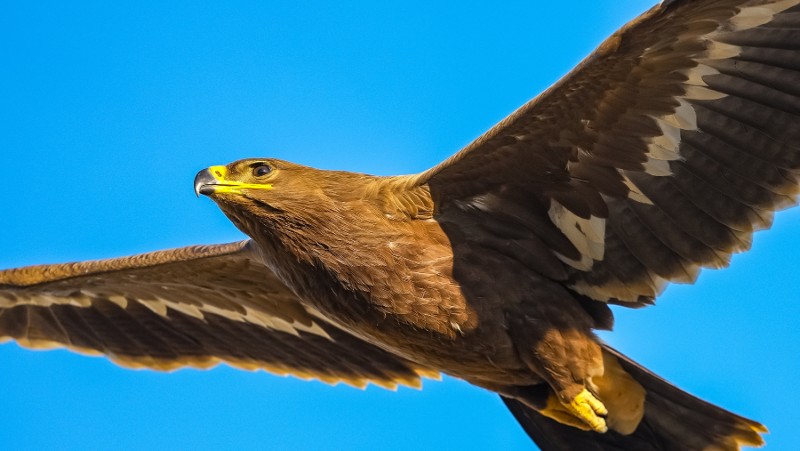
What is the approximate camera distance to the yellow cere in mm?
7891

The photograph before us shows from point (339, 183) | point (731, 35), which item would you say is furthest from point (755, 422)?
point (339, 183)

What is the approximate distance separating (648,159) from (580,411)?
5.78 feet

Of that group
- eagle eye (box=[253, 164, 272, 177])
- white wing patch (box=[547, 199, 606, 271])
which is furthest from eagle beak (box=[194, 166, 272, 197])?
white wing patch (box=[547, 199, 606, 271])

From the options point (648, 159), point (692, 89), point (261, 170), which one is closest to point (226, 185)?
point (261, 170)

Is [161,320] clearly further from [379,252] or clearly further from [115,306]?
[379,252]

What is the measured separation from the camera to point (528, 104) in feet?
23.5

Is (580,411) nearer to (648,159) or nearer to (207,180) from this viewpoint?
(648,159)

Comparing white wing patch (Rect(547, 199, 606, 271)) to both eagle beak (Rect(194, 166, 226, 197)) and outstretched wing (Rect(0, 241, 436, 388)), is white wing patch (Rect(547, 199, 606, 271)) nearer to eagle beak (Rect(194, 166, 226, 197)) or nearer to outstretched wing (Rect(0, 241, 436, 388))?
outstretched wing (Rect(0, 241, 436, 388))

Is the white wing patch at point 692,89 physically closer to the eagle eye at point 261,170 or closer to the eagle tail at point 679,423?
the eagle tail at point 679,423

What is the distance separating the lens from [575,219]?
7.93 meters

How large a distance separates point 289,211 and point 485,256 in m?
1.32

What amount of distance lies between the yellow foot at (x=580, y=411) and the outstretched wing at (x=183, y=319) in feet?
4.66

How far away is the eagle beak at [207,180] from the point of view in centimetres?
785

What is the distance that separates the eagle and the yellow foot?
0.02 metres
